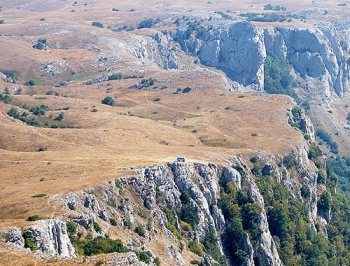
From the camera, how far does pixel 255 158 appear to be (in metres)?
141

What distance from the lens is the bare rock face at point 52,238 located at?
68188mm

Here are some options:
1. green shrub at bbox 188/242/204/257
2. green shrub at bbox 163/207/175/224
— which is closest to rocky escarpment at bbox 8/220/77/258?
green shrub at bbox 163/207/175/224

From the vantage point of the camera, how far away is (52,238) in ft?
232

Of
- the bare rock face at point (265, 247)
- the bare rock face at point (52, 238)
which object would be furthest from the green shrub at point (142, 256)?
the bare rock face at point (265, 247)

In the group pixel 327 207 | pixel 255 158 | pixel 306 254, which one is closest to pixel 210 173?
pixel 255 158

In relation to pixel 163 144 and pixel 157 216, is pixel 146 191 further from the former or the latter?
pixel 163 144

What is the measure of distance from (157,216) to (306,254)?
5021 cm

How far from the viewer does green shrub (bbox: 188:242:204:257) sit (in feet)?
332

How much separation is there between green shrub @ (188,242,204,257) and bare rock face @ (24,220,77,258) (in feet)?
113

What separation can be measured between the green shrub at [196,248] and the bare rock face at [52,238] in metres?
34.3

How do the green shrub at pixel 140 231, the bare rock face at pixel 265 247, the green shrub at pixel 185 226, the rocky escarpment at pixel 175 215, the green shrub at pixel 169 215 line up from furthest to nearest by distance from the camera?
the bare rock face at pixel 265 247 < the green shrub at pixel 185 226 < the green shrub at pixel 169 215 < the green shrub at pixel 140 231 < the rocky escarpment at pixel 175 215

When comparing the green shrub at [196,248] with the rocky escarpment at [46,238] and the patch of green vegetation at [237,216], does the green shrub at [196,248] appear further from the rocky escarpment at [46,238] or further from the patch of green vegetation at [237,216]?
the rocky escarpment at [46,238]

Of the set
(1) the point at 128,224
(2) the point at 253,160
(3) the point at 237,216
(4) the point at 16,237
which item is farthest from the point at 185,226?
(4) the point at 16,237

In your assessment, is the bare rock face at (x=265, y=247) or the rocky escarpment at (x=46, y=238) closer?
the rocky escarpment at (x=46, y=238)
